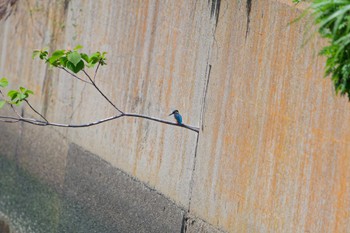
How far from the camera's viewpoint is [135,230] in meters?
9.17

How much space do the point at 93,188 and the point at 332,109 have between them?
411cm

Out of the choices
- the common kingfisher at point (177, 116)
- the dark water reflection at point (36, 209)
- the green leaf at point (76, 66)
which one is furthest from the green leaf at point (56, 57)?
the dark water reflection at point (36, 209)

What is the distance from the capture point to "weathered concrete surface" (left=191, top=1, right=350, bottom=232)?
6.57 m

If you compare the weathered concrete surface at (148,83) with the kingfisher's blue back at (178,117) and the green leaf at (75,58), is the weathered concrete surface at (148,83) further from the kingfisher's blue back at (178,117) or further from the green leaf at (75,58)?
the green leaf at (75,58)

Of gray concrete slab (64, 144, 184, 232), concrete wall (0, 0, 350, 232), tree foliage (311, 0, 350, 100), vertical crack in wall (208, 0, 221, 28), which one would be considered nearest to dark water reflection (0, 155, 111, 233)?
gray concrete slab (64, 144, 184, 232)

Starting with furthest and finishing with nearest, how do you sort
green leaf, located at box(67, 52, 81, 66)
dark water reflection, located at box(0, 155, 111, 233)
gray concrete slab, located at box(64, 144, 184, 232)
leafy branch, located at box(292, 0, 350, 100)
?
dark water reflection, located at box(0, 155, 111, 233) < gray concrete slab, located at box(64, 144, 184, 232) < green leaf, located at box(67, 52, 81, 66) < leafy branch, located at box(292, 0, 350, 100)

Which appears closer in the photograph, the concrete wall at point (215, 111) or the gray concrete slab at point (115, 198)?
the concrete wall at point (215, 111)

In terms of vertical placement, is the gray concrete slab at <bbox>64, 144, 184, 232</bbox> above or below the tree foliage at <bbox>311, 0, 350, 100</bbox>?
below

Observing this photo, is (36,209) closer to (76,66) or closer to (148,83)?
(148,83)

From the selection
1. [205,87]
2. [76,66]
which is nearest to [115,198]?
[205,87]

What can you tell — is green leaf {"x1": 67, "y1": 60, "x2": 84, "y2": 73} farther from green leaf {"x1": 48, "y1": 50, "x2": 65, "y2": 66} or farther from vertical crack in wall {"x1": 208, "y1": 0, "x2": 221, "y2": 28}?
vertical crack in wall {"x1": 208, "y1": 0, "x2": 221, "y2": 28}

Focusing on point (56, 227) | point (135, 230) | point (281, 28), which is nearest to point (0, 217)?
point (56, 227)

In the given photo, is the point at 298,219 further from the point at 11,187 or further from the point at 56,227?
the point at 11,187

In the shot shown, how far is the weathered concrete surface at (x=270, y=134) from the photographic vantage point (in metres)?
6.57
